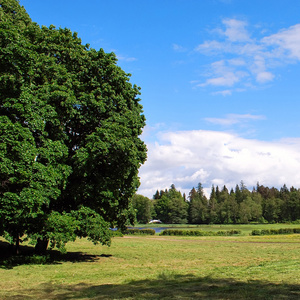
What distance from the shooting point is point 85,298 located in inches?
355

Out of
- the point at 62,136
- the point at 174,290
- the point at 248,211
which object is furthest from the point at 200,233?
the point at 248,211

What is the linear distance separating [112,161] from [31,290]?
942 cm

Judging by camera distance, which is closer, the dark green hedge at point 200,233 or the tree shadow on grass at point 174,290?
the tree shadow on grass at point 174,290

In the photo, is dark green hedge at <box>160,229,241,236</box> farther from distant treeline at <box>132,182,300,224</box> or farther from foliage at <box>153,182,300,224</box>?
foliage at <box>153,182,300,224</box>

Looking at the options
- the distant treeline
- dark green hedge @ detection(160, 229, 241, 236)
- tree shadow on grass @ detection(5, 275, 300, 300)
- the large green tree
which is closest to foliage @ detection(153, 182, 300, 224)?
the distant treeline

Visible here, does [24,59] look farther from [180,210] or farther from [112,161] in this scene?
[180,210]

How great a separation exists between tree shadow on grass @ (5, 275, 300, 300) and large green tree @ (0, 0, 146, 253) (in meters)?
5.55

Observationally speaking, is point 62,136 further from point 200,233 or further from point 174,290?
point 200,233

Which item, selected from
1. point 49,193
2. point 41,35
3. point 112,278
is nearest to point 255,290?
point 112,278

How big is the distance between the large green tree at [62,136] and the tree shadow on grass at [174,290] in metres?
5.55

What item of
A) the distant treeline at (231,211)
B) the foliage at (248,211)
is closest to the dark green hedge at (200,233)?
the distant treeline at (231,211)

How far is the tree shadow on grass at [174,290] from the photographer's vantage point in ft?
27.2

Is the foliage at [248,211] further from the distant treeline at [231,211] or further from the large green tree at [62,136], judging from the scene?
the large green tree at [62,136]

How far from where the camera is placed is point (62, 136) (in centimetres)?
1803
